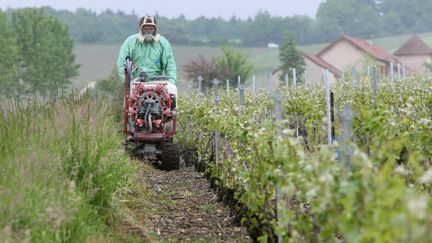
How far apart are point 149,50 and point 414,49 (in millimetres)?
95265

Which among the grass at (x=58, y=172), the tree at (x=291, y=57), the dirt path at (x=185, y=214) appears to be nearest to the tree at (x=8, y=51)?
the tree at (x=291, y=57)

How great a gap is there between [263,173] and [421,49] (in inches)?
4012

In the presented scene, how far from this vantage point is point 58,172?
678 cm

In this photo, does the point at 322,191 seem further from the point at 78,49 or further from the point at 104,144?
the point at 78,49

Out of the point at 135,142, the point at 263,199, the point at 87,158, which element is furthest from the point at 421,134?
the point at 135,142

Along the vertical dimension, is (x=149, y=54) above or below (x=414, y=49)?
above

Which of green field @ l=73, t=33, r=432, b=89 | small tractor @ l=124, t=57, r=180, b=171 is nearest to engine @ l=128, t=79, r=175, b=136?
small tractor @ l=124, t=57, r=180, b=171

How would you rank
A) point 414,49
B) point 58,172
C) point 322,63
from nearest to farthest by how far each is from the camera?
point 58,172 < point 322,63 < point 414,49

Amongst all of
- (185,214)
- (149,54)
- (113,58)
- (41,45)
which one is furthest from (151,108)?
(113,58)

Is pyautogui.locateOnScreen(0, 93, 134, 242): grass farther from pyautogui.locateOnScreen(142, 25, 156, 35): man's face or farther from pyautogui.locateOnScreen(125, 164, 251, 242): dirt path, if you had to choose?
pyautogui.locateOnScreen(142, 25, 156, 35): man's face

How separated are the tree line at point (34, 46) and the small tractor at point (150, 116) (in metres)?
59.9

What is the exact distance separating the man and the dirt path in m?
1.65

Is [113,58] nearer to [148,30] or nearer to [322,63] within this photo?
[322,63]

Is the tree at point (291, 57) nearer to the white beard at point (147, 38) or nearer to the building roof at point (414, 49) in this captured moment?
the building roof at point (414, 49)
